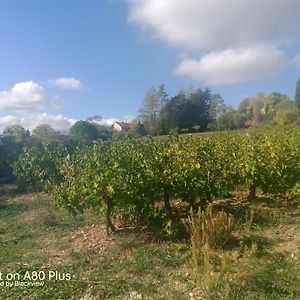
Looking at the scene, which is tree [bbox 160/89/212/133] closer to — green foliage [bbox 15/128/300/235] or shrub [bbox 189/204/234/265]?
green foliage [bbox 15/128/300/235]

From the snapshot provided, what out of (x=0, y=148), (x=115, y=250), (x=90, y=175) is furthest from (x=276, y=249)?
(x=0, y=148)

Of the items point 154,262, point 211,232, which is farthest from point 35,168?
point 211,232

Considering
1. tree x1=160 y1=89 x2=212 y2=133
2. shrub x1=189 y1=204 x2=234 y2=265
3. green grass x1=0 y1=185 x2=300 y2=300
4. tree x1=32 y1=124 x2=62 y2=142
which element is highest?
tree x1=160 y1=89 x2=212 y2=133

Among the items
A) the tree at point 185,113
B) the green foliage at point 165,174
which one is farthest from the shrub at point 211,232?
the tree at point 185,113

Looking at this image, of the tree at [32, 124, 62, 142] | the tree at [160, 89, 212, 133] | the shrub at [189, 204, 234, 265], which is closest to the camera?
the shrub at [189, 204, 234, 265]

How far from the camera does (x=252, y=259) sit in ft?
14.8

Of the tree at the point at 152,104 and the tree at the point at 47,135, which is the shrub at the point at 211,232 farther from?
the tree at the point at 152,104

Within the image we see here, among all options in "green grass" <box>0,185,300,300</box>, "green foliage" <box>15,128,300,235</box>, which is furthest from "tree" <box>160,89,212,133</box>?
"green grass" <box>0,185,300,300</box>

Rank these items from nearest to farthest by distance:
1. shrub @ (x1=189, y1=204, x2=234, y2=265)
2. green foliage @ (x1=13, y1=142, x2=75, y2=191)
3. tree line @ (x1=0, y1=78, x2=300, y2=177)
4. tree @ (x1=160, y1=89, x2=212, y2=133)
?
shrub @ (x1=189, y1=204, x2=234, y2=265) → green foliage @ (x1=13, y1=142, x2=75, y2=191) → tree line @ (x1=0, y1=78, x2=300, y2=177) → tree @ (x1=160, y1=89, x2=212, y2=133)

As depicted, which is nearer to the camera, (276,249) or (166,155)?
(276,249)

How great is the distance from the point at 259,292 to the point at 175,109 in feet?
124

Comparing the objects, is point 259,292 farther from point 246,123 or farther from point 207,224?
point 246,123

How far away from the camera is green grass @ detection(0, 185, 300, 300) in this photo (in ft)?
12.5

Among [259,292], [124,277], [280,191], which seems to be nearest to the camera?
[259,292]
